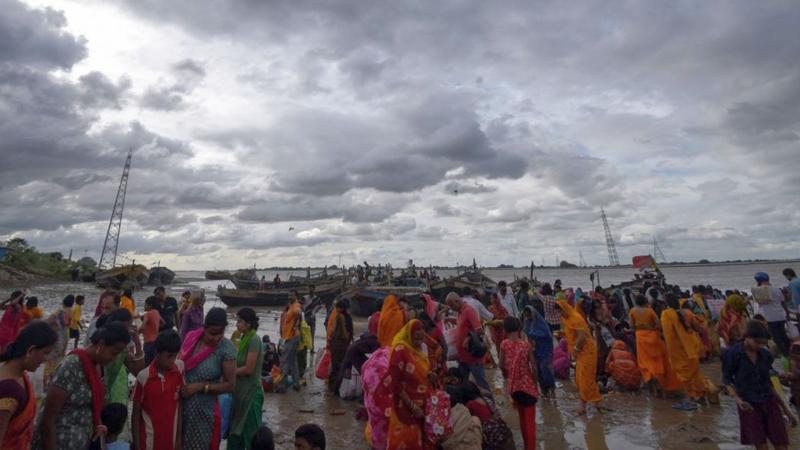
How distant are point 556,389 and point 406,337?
4.79m

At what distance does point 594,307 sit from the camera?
7.35m

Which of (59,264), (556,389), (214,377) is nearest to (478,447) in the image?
(214,377)

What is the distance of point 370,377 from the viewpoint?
373 cm

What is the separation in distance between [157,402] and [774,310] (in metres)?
9.04

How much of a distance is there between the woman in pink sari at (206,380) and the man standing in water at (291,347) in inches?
164

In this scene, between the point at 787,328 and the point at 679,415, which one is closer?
the point at 679,415

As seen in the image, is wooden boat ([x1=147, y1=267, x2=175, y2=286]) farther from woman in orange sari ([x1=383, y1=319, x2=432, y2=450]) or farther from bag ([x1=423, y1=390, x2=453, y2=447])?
bag ([x1=423, y1=390, x2=453, y2=447])

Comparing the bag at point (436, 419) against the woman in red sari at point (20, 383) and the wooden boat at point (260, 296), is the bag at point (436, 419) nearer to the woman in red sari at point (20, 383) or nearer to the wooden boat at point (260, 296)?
the woman in red sari at point (20, 383)

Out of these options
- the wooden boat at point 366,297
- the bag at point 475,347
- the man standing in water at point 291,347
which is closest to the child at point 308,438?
the bag at point 475,347

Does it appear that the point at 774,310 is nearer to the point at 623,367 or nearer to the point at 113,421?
the point at 623,367

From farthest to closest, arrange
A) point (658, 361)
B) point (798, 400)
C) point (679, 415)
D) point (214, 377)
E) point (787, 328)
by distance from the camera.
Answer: point (787, 328), point (658, 361), point (679, 415), point (798, 400), point (214, 377)

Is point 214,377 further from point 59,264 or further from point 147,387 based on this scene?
point 59,264

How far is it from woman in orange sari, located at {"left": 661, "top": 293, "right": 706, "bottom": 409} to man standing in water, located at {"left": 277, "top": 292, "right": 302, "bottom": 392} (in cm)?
556

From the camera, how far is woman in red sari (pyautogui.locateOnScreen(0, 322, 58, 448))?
2129mm
